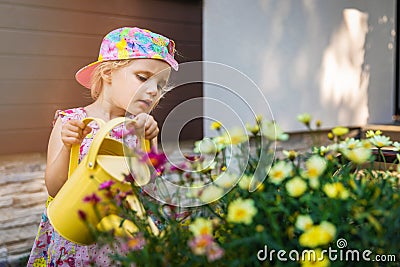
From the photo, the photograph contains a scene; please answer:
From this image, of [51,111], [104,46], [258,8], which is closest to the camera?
[104,46]

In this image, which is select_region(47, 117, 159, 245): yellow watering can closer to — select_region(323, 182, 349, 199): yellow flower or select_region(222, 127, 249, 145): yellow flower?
select_region(222, 127, 249, 145): yellow flower

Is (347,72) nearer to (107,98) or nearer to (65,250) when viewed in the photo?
(107,98)

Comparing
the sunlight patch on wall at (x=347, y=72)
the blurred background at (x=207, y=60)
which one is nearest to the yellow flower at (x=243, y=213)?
the blurred background at (x=207, y=60)

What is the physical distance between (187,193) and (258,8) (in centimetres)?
342

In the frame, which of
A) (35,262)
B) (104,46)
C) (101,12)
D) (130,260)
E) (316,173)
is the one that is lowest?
(35,262)

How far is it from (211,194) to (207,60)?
3.04 m

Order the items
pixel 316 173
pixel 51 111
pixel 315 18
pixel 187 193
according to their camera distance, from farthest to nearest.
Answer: pixel 315 18
pixel 51 111
pixel 187 193
pixel 316 173

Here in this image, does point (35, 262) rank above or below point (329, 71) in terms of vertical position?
below

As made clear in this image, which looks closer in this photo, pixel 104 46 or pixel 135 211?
pixel 135 211

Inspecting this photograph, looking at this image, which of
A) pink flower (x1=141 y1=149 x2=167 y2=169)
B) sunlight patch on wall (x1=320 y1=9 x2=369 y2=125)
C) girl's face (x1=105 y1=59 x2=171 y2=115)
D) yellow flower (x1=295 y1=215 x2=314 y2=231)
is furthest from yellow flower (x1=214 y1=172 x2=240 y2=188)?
sunlight patch on wall (x1=320 y1=9 x2=369 y2=125)

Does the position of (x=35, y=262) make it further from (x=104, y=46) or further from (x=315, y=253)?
(x=315, y=253)

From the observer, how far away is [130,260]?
3.29 feet

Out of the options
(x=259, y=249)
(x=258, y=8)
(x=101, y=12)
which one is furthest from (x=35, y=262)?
(x=258, y=8)

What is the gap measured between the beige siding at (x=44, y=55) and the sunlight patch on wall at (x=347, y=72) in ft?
6.34
